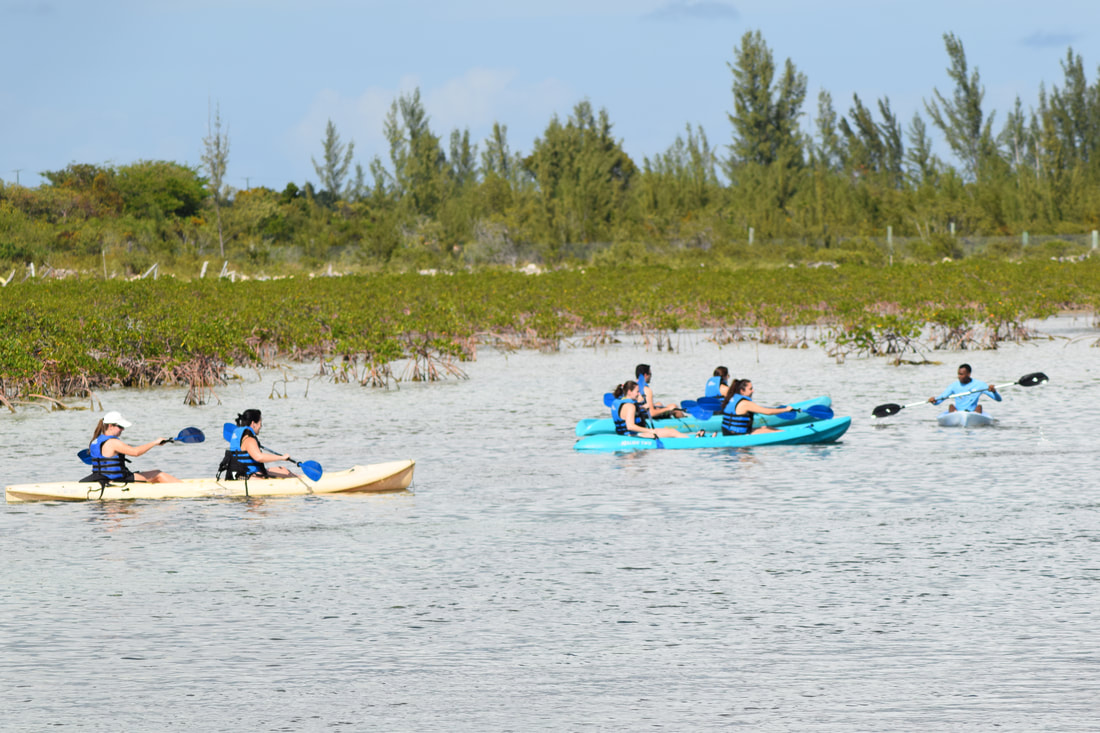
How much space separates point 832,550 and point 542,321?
21.7 meters

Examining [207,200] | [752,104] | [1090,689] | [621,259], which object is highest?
[752,104]

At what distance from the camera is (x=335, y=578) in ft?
31.3

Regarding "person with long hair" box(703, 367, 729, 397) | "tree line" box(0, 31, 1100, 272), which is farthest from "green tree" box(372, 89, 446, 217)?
"person with long hair" box(703, 367, 729, 397)

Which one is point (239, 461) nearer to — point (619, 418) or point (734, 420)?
point (619, 418)

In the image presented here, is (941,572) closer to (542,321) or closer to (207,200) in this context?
(542,321)

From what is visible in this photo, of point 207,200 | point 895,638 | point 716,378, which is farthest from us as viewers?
point 207,200

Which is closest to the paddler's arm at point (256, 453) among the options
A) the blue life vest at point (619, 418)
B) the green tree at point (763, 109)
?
the blue life vest at point (619, 418)

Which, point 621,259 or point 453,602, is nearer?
point 453,602

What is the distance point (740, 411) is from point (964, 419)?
3599 mm

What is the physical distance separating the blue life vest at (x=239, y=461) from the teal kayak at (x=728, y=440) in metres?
4.44

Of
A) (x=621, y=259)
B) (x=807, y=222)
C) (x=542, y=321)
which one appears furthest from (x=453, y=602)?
(x=807, y=222)

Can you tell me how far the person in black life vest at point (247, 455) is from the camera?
13172 mm

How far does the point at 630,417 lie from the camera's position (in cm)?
1616

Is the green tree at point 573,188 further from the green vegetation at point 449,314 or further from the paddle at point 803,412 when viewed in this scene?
the paddle at point 803,412
